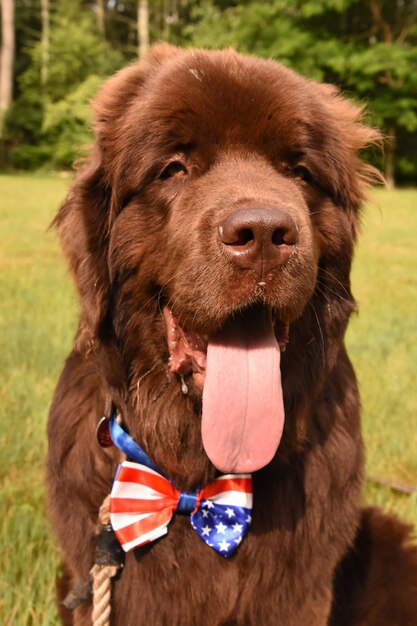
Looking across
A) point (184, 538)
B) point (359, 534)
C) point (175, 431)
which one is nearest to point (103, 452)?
point (175, 431)

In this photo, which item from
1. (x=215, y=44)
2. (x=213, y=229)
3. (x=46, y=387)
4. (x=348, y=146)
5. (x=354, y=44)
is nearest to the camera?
(x=213, y=229)

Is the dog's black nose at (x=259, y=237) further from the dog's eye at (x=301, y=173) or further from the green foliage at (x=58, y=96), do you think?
the green foliage at (x=58, y=96)

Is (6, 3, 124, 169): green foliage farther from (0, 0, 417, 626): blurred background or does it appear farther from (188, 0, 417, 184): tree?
(188, 0, 417, 184): tree

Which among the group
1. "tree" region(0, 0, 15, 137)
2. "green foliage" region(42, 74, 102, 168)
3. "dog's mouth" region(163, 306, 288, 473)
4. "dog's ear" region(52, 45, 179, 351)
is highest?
"dog's ear" region(52, 45, 179, 351)

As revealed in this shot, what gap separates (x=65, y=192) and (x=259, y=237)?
1.59 m

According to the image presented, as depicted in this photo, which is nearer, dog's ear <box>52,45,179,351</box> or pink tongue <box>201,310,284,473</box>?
pink tongue <box>201,310,284,473</box>

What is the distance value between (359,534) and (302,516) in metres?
0.64

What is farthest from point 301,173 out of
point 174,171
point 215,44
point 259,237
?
point 215,44

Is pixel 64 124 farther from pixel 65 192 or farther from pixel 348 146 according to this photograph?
pixel 348 146

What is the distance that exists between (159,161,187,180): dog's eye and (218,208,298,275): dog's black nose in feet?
1.46

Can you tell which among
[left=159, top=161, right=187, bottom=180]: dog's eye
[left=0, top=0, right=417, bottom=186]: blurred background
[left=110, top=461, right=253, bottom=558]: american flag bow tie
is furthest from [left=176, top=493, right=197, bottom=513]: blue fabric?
[left=0, top=0, right=417, bottom=186]: blurred background

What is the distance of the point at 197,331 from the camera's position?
208cm

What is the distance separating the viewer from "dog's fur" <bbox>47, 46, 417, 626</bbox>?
84.4 inches

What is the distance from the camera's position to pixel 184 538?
217 centimetres
